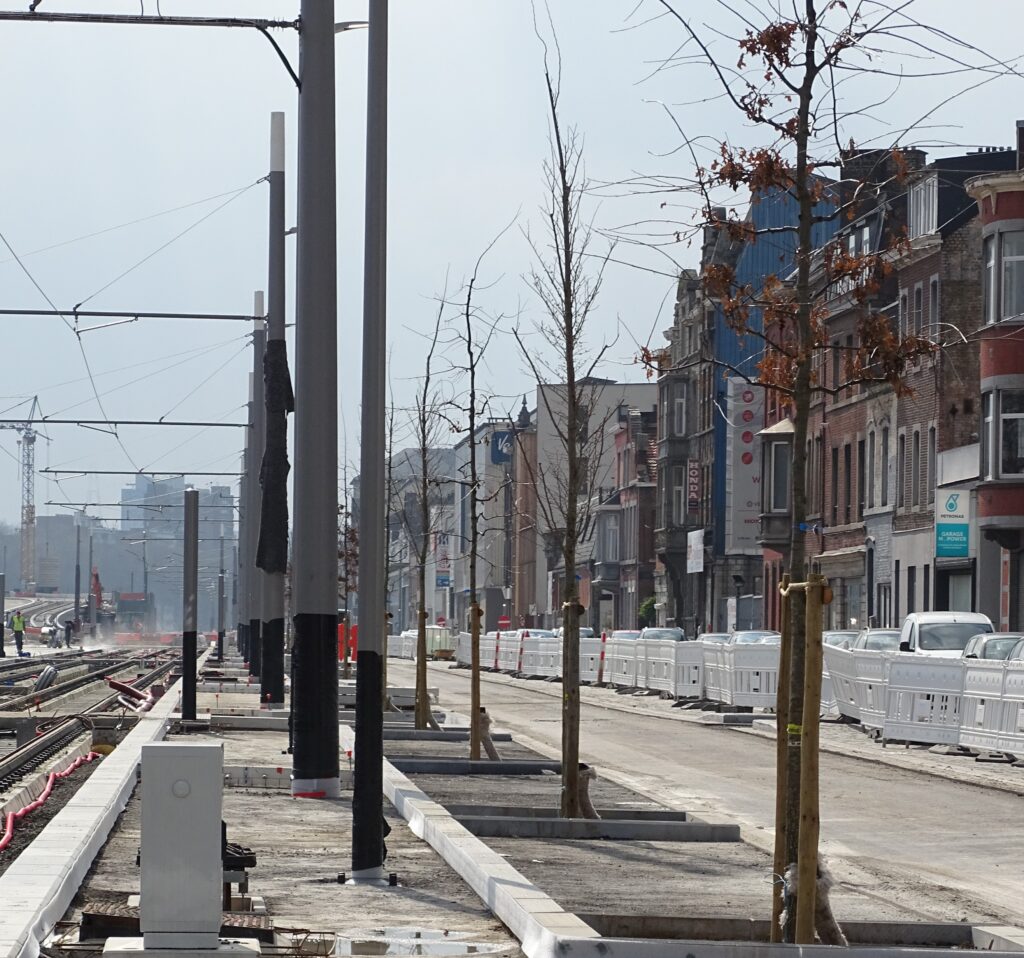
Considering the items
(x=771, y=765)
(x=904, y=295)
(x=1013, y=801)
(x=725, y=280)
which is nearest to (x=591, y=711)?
(x=771, y=765)

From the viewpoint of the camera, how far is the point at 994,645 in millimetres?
36219

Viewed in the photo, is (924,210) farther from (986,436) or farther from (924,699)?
(924,699)

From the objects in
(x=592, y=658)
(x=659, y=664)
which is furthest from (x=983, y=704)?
(x=592, y=658)

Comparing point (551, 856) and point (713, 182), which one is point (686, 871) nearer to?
point (551, 856)

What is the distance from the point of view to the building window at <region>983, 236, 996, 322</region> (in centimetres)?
5291

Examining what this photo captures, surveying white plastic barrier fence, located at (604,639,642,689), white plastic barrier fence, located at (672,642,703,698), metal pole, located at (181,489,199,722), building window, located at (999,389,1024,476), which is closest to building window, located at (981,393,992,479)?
building window, located at (999,389,1024,476)

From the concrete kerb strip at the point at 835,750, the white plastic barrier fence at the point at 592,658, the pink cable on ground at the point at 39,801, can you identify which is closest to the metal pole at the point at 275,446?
the pink cable on ground at the point at 39,801

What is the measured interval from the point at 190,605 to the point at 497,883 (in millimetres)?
18456

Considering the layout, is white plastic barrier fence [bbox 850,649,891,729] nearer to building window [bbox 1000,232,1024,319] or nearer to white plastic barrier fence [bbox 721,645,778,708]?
white plastic barrier fence [bbox 721,645,778,708]

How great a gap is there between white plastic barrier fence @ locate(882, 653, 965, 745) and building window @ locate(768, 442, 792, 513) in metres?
45.8

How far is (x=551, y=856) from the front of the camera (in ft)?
48.3

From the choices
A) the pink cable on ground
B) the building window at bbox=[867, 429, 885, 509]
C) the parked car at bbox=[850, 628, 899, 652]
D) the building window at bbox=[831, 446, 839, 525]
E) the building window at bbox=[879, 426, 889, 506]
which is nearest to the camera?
the pink cable on ground

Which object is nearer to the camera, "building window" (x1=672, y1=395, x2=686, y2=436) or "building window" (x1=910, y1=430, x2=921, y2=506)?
"building window" (x1=910, y1=430, x2=921, y2=506)

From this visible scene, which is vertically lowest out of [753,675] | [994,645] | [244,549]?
[753,675]
